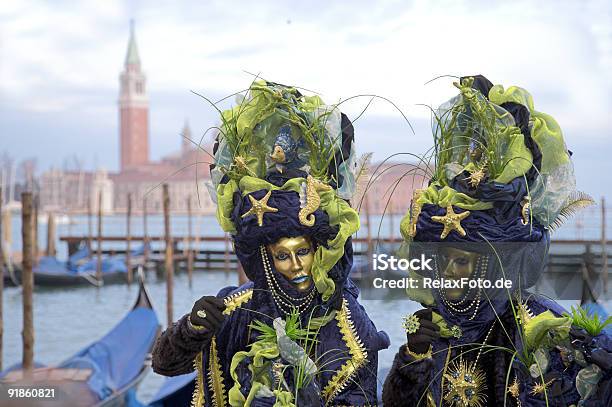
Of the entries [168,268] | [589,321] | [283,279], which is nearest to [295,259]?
[283,279]

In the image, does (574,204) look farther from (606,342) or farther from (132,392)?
(132,392)

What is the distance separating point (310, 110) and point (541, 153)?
764mm

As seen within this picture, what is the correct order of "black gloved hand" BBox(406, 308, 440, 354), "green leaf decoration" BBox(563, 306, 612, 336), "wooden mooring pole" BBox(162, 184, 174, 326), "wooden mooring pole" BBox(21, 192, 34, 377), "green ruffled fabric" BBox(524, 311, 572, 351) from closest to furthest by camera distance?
"green leaf decoration" BBox(563, 306, 612, 336), "green ruffled fabric" BBox(524, 311, 572, 351), "black gloved hand" BBox(406, 308, 440, 354), "wooden mooring pole" BBox(21, 192, 34, 377), "wooden mooring pole" BBox(162, 184, 174, 326)

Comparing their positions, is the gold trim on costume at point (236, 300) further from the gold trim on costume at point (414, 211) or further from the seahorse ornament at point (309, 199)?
the gold trim on costume at point (414, 211)

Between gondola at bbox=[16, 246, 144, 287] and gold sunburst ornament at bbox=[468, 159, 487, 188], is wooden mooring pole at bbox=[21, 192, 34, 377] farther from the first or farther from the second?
gondola at bbox=[16, 246, 144, 287]

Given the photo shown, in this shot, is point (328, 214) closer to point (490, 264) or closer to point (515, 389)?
point (490, 264)

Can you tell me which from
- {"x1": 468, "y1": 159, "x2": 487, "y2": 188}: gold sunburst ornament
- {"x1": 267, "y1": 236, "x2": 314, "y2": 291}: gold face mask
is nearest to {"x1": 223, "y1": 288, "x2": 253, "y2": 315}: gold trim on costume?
{"x1": 267, "y1": 236, "x2": 314, "y2": 291}: gold face mask

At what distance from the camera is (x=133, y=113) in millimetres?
104250

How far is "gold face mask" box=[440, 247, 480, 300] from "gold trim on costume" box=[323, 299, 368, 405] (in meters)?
0.37

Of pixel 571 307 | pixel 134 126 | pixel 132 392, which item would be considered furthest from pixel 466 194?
pixel 134 126

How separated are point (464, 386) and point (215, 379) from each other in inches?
32.7

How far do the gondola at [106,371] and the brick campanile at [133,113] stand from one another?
88.7m

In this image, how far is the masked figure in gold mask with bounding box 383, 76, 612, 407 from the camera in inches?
103

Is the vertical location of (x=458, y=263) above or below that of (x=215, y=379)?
above
